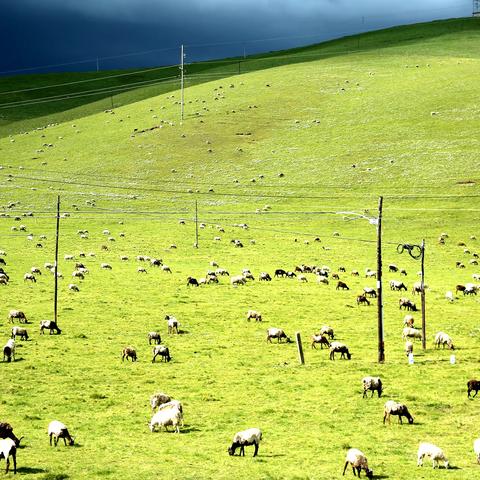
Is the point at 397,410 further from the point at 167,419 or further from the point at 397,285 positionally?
the point at 397,285

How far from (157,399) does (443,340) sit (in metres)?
20.8

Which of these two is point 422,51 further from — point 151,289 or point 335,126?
point 151,289

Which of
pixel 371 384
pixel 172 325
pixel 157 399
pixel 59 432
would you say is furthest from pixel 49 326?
pixel 371 384

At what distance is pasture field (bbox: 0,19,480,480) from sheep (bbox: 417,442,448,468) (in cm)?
66

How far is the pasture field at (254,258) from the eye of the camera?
28.9 meters

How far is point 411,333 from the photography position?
4753 cm

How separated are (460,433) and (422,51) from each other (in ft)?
509

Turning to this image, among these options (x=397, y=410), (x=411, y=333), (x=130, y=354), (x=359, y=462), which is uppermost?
(x=411, y=333)

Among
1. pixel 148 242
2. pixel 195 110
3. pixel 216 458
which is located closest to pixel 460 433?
pixel 216 458

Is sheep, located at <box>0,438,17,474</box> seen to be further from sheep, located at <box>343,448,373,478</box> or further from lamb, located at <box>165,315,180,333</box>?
lamb, located at <box>165,315,180,333</box>

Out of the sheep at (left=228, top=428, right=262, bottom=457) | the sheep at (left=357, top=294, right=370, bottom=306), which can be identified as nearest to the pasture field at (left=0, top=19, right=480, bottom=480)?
the sheep at (left=228, top=428, right=262, bottom=457)

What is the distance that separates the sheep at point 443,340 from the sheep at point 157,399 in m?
20.3

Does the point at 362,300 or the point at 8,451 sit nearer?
the point at 8,451

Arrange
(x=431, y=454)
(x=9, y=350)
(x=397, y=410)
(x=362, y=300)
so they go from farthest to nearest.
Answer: (x=362, y=300), (x=9, y=350), (x=397, y=410), (x=431, y=454)
